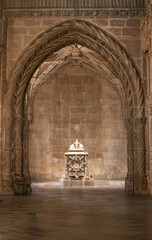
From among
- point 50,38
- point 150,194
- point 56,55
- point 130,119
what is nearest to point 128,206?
point 150,194

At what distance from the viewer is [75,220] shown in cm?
573

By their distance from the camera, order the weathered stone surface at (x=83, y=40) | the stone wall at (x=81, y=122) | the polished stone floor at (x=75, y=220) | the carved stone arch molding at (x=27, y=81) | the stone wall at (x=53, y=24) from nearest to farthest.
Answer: the polished stone floor at (x=75, y=220)
the carved stone arch molding at (x=27, y=81)
the weathered stone surface at (x=83, y=40)
the stone wall at (x=53, y=24)
the stone wall at (x=81, y=122)

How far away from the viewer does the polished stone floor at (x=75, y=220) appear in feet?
14.9

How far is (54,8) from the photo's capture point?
34.1ft

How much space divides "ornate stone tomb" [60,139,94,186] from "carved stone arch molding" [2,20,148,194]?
9.63 ft

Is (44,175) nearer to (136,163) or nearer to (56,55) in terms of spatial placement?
(56,55)

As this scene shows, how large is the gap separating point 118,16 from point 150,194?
437 centimetres

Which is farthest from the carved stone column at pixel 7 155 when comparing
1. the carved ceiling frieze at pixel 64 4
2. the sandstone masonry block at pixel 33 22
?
the carved ceiling frieze at pixel 64 4

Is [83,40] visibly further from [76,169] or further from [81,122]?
[81,122]

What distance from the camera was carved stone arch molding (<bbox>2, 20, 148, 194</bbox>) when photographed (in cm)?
1010

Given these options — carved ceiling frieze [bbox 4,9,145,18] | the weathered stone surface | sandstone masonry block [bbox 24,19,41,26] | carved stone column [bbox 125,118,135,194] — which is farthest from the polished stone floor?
carved ceiling frieze [bbox 4,9,145,18]

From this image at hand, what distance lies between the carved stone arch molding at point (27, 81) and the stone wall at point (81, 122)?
6.04m

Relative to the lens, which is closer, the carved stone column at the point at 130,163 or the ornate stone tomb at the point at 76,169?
the carved stone column at the point at 130,163

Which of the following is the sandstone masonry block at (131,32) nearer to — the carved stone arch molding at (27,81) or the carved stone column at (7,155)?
the carved stone arch molding at (27,81)
